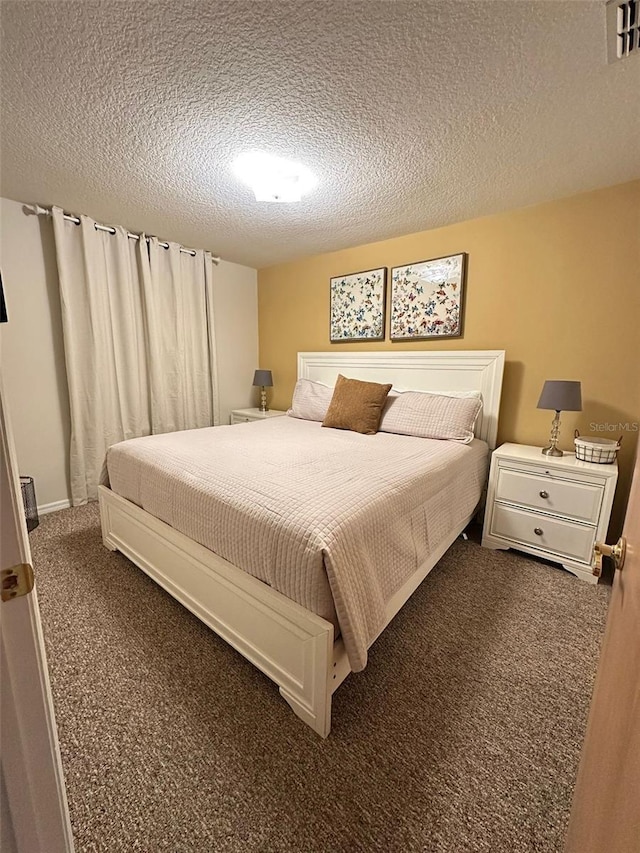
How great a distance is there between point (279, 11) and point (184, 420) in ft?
9.87

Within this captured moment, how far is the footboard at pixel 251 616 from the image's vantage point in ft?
3.77

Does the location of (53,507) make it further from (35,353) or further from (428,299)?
(428,299)

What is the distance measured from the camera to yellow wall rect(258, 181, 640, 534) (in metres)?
2.12

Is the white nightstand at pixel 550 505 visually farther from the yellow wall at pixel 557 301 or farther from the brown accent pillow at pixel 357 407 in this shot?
the brown accent pillow at pixel 357 407

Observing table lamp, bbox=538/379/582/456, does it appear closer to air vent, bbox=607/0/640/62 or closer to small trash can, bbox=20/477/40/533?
air vent, bbox=607/0/640/62

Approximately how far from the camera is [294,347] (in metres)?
3.91

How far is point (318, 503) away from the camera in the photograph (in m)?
1.30

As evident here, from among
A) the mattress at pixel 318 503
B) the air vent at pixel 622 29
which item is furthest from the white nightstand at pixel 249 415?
the air vent at pixel 622 29

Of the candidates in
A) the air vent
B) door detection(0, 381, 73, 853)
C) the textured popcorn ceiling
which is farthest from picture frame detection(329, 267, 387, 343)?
door detection(0, 381, 73, 853)

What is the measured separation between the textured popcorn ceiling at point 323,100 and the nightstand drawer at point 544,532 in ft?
6.62

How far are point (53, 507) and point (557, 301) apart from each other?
4.10 metres

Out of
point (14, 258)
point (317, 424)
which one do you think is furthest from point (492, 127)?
point (14, 258)

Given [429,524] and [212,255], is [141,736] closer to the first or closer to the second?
[429,524]

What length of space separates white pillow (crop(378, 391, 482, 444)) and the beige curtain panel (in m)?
2.08
